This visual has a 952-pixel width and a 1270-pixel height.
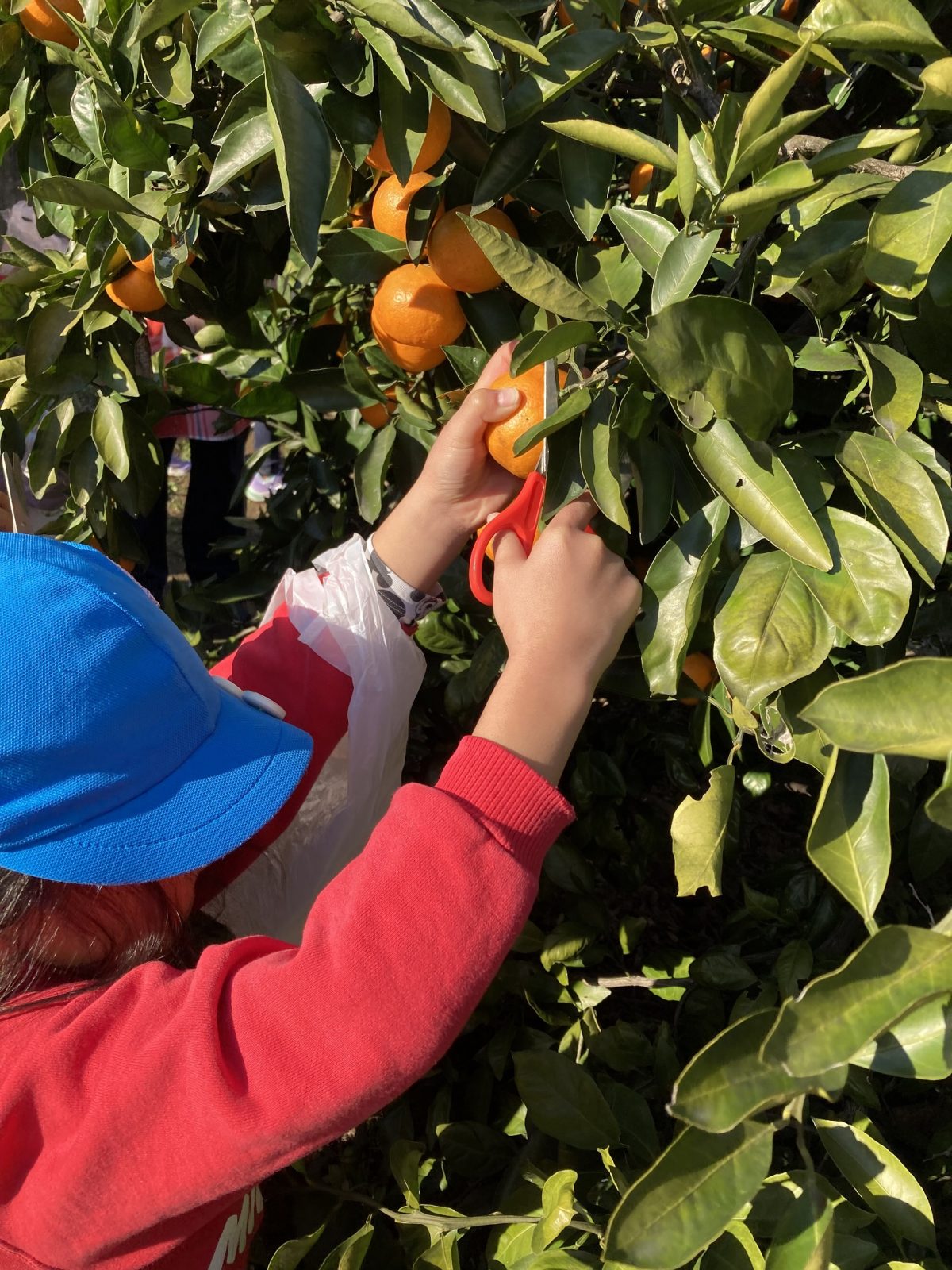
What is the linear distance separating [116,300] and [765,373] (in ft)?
2.28

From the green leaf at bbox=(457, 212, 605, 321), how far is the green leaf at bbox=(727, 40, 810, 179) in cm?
13

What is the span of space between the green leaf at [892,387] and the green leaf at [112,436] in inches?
29.1

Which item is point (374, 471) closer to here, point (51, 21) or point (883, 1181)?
point (51, 21)

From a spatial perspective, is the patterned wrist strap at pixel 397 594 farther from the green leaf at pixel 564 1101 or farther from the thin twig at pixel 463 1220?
the thin twig at pixel 463 1220

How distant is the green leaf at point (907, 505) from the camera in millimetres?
657

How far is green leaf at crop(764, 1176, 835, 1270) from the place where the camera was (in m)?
0.55

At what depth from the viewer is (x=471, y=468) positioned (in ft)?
3.17

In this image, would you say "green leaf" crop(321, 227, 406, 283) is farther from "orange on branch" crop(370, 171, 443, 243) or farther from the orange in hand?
the orange in hand

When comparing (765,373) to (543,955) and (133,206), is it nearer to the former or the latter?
(133,206)

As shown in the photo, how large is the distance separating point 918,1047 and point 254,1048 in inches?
15.6

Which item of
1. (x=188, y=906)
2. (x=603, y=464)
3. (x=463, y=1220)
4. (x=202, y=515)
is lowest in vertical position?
(x=202, y=515)

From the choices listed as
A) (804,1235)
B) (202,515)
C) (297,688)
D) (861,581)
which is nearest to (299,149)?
(861,581)

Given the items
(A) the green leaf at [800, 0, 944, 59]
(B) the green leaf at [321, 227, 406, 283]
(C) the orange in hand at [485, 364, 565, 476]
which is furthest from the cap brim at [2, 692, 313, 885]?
(A) the green leaf at [800, 0, 944, 59]

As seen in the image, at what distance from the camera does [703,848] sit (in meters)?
0.77
